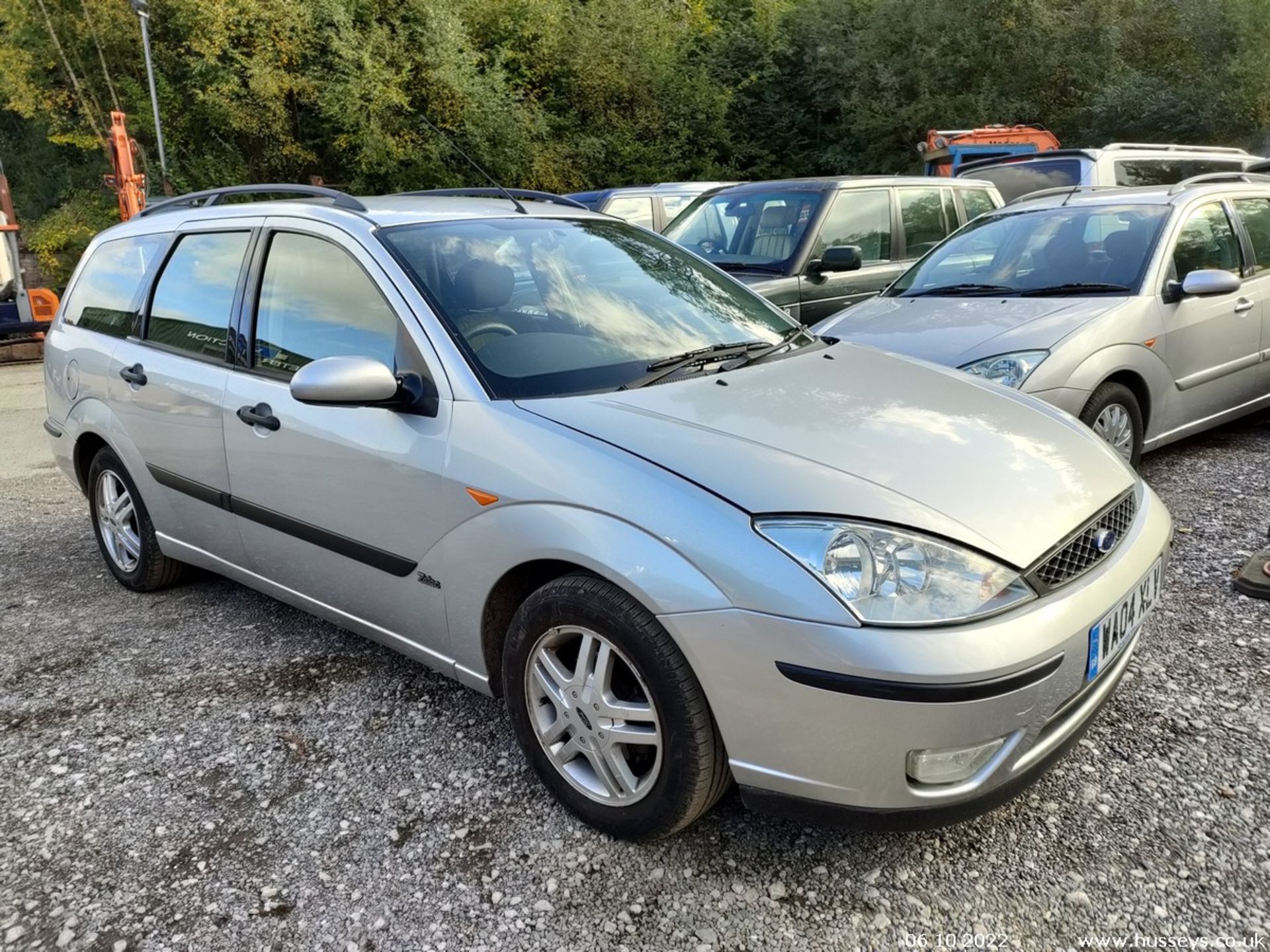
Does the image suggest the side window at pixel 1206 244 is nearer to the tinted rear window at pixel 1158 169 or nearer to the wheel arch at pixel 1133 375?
the wheel arch at pixel 1133 375

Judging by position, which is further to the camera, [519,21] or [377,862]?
[519,21]

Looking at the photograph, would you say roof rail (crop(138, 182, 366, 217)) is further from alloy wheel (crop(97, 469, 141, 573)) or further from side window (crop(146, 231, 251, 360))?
alloy wheel (crop(97, 469, 141, 573))

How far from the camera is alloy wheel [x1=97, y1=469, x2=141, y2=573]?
164 inches

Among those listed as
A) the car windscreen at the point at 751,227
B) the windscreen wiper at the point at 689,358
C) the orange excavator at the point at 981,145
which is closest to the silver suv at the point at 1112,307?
the car windscreen at the point at 751,227

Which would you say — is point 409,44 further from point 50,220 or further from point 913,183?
point 913,183

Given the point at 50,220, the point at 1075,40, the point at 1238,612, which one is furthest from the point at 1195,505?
the point at 50,220

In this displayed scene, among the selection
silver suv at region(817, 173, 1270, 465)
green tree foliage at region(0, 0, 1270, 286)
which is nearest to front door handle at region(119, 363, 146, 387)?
silver suv at region(817, 173, 1270, 465)

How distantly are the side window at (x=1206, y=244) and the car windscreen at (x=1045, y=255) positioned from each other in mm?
176

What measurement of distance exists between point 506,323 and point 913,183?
590 cm

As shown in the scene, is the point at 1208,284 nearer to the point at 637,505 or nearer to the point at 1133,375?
the point at 1133,375

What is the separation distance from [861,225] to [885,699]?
601 centimetres

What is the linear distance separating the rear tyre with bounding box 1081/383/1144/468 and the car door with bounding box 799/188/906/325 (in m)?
2.39

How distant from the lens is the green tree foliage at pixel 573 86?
22031mm

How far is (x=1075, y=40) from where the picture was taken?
2416 cm
